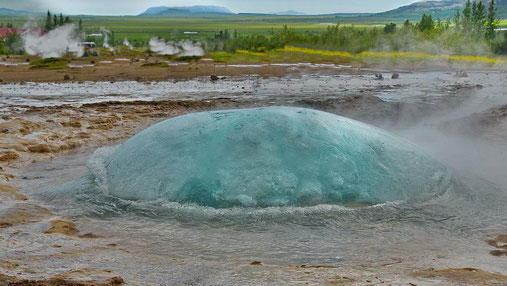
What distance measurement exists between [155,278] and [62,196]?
2228 millimetres

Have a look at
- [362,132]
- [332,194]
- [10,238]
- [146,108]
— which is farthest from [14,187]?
[146,108]

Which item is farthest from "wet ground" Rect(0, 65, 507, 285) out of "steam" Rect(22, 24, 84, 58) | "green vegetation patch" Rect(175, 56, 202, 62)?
"steam" Rect(22, 24, 84, 58)

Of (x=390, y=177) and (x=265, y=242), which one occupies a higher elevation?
(x=390, y=177)

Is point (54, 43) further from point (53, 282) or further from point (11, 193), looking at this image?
point (53, 282)

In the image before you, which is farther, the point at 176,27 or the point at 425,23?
the point at 176,27

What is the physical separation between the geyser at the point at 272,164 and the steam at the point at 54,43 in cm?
2742

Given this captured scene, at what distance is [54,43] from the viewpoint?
32.4m

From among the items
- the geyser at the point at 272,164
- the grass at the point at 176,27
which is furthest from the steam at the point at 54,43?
the geyser at the point at 272,164

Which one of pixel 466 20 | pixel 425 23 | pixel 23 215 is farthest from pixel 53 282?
pixel 425 23

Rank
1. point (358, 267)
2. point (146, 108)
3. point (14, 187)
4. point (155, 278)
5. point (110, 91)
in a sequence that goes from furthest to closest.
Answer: point (110, 91), point (146, 108), point (14, 187), point (358, 267), point (155, 278)

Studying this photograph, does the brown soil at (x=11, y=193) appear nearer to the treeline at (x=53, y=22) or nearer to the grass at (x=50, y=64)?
the grass at (x=50, y=64)

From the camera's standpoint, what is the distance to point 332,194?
407cm

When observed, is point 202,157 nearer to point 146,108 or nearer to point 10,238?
point 10,238

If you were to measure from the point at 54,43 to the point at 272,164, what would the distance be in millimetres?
32116
